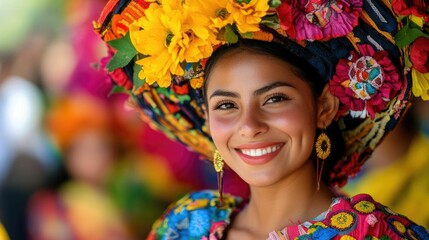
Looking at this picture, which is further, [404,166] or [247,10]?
[404,166]

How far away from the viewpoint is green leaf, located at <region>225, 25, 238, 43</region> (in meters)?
2.67

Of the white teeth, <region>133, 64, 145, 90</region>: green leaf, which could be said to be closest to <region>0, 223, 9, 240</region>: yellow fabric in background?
<region>133, 64, 145, 90</region>: green leaf

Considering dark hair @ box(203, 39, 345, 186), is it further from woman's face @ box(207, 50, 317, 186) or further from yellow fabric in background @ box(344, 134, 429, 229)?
yellow fabric in background @ box(344, 134, 429, 229)

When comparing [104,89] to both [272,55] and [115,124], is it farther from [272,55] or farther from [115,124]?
[272,55]

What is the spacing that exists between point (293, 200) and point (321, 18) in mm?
648

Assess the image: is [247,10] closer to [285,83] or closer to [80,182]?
[285,83]

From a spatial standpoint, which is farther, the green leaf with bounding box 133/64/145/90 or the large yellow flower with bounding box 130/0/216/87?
the green leaf with bounding box 133/64/145/90

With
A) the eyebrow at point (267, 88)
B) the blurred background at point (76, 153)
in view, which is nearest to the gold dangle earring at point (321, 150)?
the eyebrow at point (267, 88)

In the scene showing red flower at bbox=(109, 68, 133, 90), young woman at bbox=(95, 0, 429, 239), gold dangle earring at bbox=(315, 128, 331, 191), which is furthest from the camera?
red flower at bbox=(109, 68, 133, 90)

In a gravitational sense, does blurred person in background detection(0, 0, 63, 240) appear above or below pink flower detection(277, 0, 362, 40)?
below

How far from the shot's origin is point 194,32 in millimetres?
2656

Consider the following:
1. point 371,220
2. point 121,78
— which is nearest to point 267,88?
point 371,220

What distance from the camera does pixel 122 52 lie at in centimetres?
290

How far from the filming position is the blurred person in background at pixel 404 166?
172 inches
